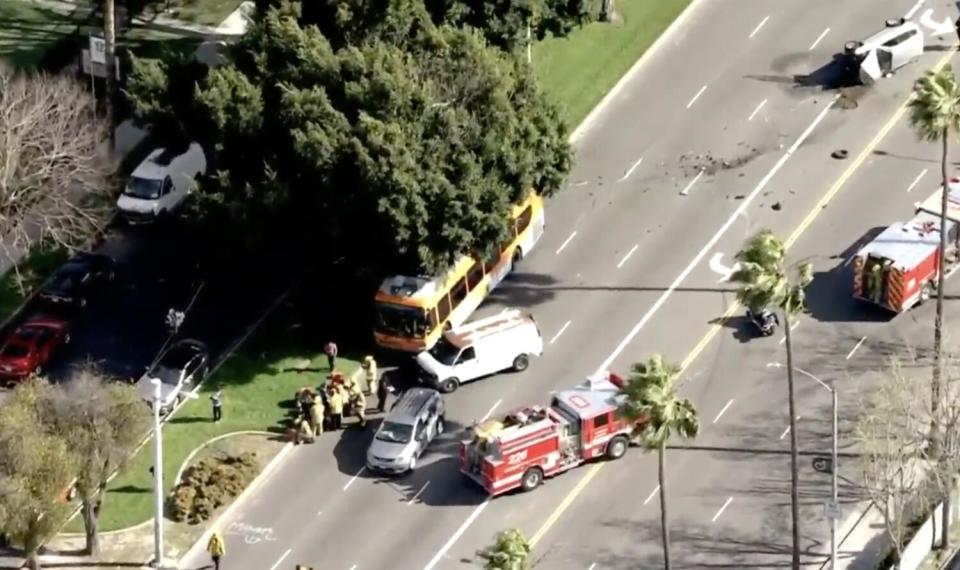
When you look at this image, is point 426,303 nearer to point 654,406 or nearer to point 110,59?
point 654,406

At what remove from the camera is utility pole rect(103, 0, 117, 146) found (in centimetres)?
9294


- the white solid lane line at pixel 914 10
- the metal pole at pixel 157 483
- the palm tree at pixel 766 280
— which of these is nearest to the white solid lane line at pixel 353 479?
the metal pole at pixel 157 483

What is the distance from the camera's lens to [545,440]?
79000mm

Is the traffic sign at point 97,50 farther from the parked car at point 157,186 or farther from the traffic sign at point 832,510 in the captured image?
the traffic sign at point 832,510

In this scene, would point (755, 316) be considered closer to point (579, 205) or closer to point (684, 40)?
point (579, 205)

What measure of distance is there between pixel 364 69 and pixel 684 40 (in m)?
21.5

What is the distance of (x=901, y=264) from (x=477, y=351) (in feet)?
51.4

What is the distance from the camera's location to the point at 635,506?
79.1 m

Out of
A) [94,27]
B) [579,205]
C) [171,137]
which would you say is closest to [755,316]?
[579,205]

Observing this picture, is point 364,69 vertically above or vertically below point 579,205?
above

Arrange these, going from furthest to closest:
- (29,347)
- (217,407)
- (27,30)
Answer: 1. (27,30)
2. (29,347)
3. (217,407)

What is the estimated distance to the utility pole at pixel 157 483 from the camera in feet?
243

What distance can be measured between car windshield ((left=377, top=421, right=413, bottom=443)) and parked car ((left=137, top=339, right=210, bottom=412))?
7.98 meters

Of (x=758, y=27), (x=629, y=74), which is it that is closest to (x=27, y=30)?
(x=629, y=74)
